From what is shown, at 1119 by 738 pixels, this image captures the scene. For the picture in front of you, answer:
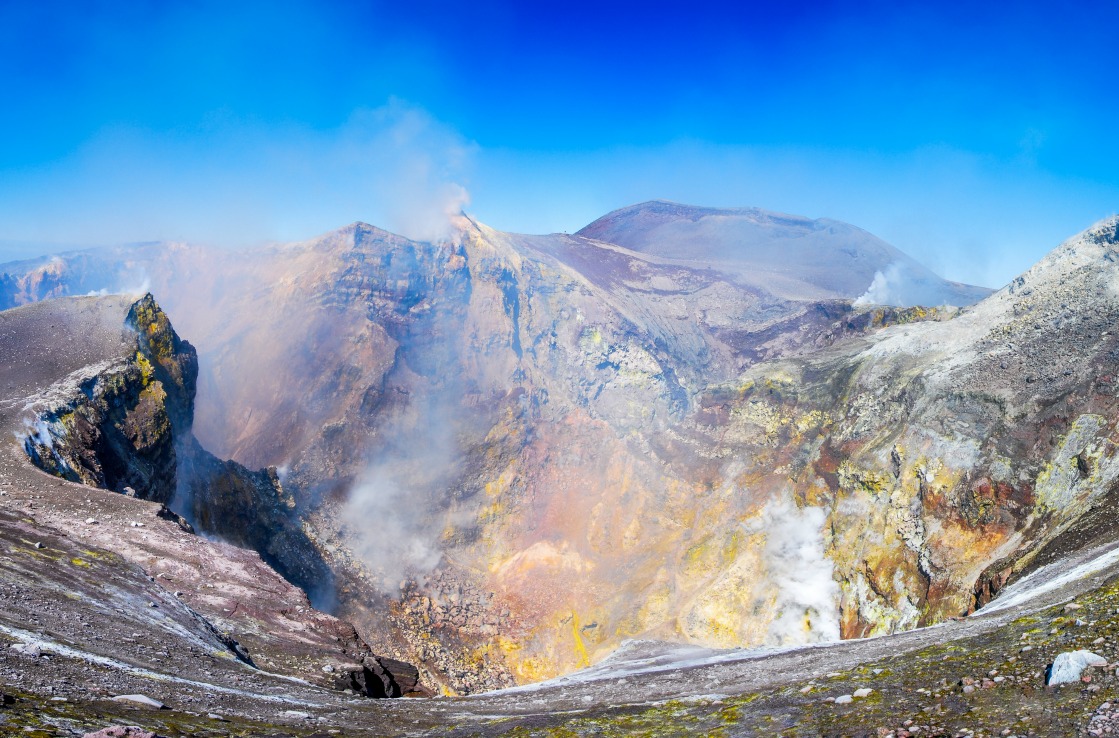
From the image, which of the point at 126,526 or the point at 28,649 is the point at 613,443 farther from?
the point at 28,649

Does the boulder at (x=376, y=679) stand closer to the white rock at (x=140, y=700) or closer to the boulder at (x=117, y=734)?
the white rock at (x=140, y=700)

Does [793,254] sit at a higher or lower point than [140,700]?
higher

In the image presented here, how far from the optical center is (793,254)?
16912 centimetres

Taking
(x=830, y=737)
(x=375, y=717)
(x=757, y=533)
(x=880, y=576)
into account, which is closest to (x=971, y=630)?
(x=830, y=737)

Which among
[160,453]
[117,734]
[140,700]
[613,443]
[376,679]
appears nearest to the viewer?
[117,734]

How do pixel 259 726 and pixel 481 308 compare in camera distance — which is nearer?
pixel 259 726

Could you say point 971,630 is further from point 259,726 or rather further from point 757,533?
point 757,533

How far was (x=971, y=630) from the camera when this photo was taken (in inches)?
611

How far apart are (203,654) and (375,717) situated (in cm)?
548

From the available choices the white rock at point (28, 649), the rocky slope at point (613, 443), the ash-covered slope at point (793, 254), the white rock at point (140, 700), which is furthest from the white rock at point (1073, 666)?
the ash-covered slope at point (793, 254)

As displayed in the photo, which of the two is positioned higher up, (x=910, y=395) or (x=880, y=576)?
(x=910, y=395)

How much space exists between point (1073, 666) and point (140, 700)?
1383 centimetres

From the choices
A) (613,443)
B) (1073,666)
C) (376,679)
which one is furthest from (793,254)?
(1073,666)

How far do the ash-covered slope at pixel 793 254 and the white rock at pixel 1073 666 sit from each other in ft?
402
